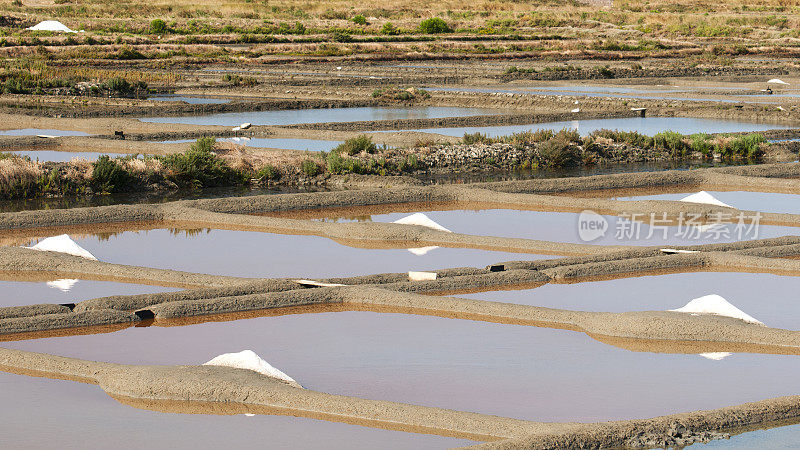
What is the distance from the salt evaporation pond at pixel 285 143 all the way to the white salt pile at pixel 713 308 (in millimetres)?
10216

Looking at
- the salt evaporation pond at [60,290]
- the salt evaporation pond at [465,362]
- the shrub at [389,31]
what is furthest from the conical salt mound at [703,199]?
the shrub at [389,31]

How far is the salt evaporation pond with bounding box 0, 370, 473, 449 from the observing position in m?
5.43

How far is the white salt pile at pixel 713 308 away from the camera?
25.3ft

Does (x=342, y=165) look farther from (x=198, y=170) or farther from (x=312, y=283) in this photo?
(x=312, y=283)

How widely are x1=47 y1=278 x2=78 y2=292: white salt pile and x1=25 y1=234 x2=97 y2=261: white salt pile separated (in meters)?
0.69

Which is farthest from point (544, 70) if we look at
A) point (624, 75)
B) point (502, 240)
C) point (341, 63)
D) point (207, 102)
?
point (502, 240)

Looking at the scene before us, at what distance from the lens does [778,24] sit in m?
60.8

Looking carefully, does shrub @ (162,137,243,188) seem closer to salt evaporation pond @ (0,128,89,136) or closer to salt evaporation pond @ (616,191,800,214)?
salt evaporation pond @ (616,191,800,214)

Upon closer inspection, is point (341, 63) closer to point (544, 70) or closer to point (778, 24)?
point (544, 70)

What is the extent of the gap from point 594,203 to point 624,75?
22678mm

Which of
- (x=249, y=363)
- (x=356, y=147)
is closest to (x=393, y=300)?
(x=249, y=363)

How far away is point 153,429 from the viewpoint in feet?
18.6

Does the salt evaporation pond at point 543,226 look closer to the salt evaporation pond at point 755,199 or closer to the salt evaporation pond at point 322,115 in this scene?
the salt evaporation pond at point 755,199

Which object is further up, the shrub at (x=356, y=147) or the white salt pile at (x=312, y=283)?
the shrub at (x=356, y=147)
